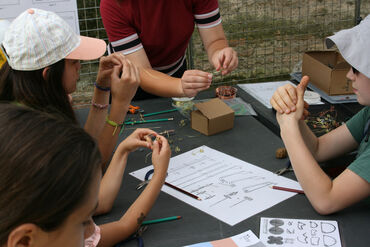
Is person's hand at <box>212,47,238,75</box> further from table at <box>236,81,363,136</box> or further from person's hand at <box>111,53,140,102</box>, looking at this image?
person's hand at <box>111,53,140,102</box>

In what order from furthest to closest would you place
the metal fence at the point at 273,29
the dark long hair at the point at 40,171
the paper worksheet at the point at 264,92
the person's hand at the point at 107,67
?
the metal fence at the point at 273,29
the paper worksheet at the point at 264,92
the person's hand at the point at 107,67
the dark long hair at the point at 40,171

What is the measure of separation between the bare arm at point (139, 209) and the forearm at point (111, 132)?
38cm

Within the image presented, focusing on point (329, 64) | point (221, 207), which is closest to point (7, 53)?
point (221, 207)

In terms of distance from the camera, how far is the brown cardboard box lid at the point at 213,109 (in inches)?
81.3

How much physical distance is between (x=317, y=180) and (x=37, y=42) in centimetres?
108

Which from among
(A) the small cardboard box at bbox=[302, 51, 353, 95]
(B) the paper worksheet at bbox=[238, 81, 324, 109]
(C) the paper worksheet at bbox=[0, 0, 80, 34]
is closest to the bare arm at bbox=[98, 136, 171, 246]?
(B) the paper worksheet at bbox=[238, 81, 324, 109]

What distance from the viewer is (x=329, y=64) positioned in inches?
106

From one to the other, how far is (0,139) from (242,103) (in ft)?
5.49

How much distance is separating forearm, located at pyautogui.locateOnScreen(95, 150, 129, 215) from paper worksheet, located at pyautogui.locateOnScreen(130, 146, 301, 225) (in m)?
0.15

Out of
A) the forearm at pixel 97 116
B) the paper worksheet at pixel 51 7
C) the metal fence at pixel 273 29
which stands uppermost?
the paper worksheet at pixel 51 7

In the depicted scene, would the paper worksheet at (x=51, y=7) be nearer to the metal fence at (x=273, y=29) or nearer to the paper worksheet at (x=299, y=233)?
the metal fence at (x=273, y=29)

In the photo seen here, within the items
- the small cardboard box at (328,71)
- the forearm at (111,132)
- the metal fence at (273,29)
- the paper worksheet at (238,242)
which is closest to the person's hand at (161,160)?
the paper worksheet at (238,242)

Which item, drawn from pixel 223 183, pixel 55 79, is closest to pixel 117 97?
pixel 55 79

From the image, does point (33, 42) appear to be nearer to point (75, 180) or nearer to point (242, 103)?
point (75, 180)
